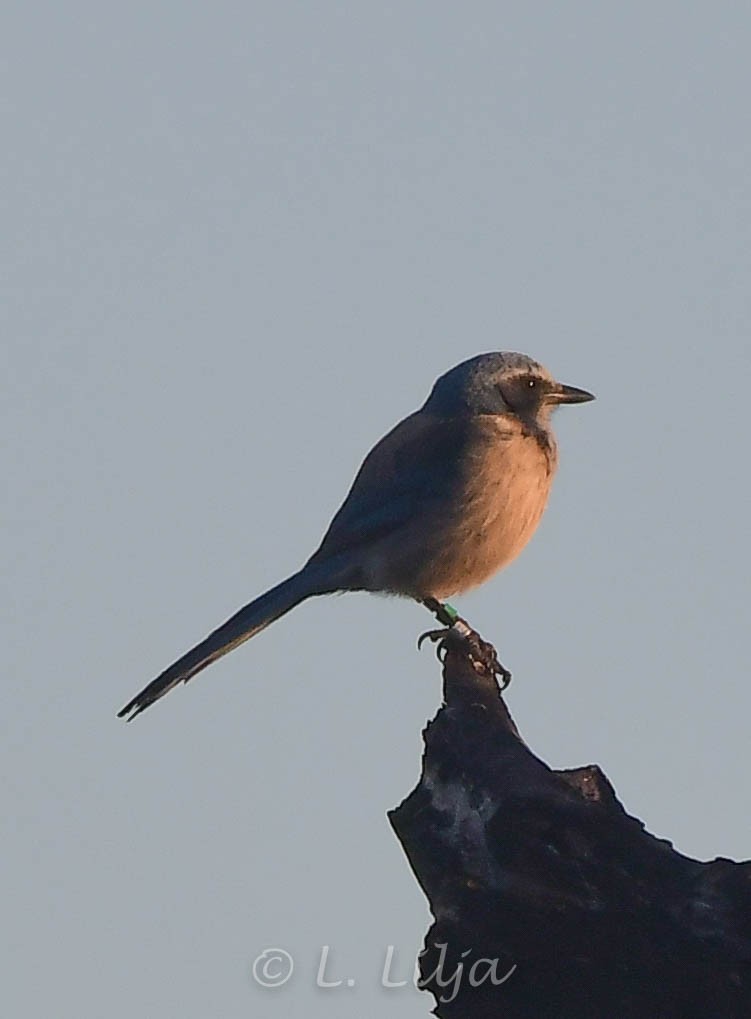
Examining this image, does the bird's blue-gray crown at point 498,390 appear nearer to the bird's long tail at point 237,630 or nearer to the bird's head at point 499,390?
the bird's head at point 499,390

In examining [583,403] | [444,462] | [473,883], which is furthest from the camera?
[583,403]

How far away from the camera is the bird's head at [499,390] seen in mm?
11328

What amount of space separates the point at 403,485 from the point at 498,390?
0.85 metres

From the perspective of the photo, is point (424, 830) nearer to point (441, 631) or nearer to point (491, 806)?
point (491, 806)

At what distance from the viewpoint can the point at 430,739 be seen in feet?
24.2

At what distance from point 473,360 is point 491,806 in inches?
198

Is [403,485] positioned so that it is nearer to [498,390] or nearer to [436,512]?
[436,512]

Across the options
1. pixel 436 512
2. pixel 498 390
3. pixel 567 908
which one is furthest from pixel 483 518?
pixel 567 908

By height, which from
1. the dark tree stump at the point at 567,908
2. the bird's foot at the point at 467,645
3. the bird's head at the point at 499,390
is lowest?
the dark tree stump at the point at 567,908

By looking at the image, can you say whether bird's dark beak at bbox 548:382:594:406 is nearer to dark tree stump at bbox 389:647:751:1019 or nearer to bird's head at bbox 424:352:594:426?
bird's head at bbox 424:352:594:426

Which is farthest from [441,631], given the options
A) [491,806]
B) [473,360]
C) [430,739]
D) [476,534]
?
[491,806]

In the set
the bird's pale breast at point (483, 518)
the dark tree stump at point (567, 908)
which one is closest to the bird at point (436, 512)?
the bird's pale breast at point (483, 518)

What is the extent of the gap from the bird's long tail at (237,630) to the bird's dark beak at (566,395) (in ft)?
5.62

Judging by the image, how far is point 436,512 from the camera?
35.6 ft
